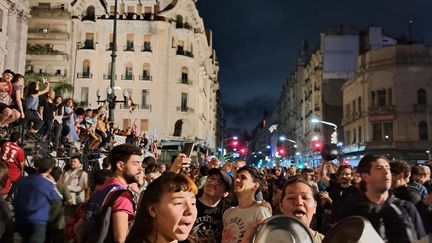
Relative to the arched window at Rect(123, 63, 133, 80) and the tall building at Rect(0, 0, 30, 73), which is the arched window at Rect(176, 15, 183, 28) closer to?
the arched window at Rect(123, 63, 133, 80)

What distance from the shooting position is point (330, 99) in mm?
64500

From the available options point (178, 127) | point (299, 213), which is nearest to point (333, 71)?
point (178, 127)

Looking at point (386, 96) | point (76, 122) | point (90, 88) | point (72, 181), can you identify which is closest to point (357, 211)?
point (72, 181)

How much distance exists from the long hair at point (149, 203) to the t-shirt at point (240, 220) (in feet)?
6.91

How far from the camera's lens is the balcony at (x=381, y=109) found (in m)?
47.5

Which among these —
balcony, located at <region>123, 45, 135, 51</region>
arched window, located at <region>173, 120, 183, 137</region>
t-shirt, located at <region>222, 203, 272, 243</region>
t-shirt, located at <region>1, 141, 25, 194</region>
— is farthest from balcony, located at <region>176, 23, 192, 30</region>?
t-shirt, located at <region>222, 203, 272, 243</region>

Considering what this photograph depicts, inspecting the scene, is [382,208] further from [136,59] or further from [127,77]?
[136,59]

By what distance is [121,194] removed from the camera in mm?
3861

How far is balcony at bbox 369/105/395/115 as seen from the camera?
4747 centimetres

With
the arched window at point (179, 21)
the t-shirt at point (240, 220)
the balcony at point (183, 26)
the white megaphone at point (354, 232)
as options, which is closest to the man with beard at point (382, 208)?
the t-shirt at point (240, 220)

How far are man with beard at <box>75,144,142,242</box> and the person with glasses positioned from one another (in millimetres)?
1213

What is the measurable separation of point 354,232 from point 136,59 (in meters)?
53.1

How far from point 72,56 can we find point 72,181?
44367 millimetres

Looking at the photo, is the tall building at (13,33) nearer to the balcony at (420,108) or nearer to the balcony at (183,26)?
the balcony at (183,26)
